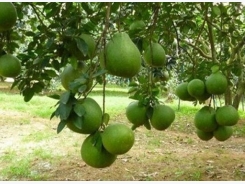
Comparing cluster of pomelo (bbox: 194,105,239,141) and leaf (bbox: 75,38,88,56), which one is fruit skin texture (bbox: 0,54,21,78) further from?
cluster of pomelo (bbox: 194,105,239,141)

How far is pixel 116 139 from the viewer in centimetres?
112

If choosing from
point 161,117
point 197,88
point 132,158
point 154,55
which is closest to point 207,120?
point 197,88

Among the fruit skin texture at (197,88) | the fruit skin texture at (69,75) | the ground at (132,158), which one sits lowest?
the ground at (132,158)

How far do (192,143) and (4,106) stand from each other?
5697 millimetres

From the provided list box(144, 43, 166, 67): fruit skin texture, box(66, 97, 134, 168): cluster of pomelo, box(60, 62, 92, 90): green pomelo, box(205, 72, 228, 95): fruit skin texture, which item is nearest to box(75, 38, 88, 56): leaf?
box(60, 62, 92, 90): green pomelo

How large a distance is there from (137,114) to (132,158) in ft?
10.4

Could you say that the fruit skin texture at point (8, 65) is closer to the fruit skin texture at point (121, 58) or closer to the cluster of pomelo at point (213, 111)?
the fruit skin texture at point (121, 58)

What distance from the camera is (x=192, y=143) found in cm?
612

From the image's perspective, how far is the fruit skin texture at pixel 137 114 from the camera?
1749mm

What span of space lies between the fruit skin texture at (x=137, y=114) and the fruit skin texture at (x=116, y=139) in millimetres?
581

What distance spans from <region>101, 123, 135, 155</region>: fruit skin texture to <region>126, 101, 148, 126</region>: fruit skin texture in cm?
58

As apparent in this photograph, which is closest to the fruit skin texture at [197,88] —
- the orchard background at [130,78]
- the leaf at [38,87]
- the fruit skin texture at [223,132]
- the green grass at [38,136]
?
the orchard background at [130,78]

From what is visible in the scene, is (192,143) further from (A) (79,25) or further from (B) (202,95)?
(A) (79,25)

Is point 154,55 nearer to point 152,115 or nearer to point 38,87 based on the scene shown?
point 152,115
